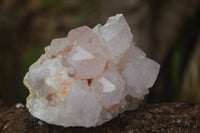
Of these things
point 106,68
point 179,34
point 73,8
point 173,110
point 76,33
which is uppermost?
point 73,8

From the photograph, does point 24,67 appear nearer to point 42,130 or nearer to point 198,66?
point 198,66

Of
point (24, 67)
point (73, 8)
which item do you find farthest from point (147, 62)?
point (73, 8)

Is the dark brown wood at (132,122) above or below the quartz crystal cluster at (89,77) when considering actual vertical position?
below

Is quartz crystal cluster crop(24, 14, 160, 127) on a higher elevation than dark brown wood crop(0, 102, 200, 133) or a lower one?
higher

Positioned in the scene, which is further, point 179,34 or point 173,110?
point 179,34
